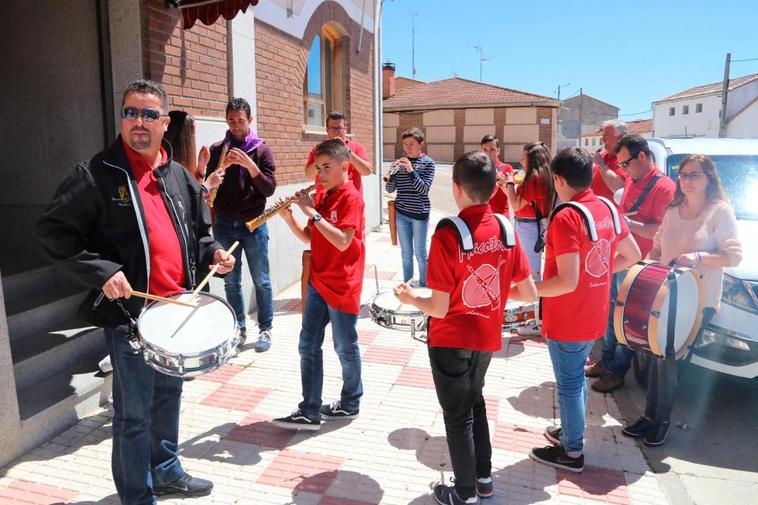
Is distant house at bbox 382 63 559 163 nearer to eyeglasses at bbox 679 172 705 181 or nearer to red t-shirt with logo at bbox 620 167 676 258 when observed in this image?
red t-shirt with logo at bbox 620 167 676 258

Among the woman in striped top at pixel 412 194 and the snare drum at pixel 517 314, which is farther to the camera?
the woman in striped top at pixel 412 194

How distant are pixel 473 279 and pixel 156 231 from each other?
1.47 meters

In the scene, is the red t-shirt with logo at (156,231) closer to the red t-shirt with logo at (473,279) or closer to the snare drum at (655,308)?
the red t-shirt with logo at (473,279)

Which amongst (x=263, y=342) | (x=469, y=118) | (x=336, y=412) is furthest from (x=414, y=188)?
(x=469, y=118)

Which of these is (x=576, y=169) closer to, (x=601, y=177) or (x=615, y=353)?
(x=615, y=353)

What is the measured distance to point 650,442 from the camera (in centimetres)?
381

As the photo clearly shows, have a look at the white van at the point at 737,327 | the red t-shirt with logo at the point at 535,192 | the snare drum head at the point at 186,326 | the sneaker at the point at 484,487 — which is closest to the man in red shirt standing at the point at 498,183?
the red t-shirt with logo at the point at 535,192

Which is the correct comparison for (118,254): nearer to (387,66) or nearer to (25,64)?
(25,64)

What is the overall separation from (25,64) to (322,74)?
5103 millimetres

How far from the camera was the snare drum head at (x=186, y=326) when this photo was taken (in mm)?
2506

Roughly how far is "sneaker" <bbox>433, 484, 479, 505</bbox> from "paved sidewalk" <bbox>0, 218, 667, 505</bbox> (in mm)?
93

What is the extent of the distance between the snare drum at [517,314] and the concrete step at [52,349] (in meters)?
2.83

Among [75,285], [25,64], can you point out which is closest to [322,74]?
[25,64]

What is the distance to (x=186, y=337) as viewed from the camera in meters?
2.58
